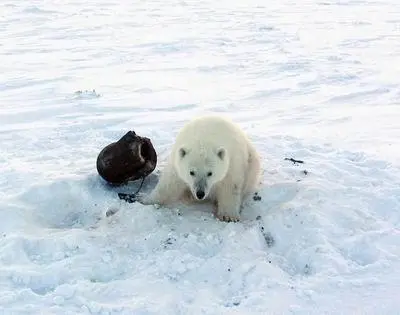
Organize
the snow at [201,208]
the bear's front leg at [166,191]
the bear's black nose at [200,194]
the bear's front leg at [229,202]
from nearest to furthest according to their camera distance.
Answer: the snow at [201,208] → the bear's black nose at [200,194] → the bear's front leg at [229,202] → the bear's front leg at [166,191]

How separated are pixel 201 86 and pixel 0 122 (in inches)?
147

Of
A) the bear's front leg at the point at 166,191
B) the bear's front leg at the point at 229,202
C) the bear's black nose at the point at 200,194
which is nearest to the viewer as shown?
the bear's black nose at the point at 200,194

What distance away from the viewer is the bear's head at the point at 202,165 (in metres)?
5.50

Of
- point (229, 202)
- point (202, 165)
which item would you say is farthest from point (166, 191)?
point (229, 202)

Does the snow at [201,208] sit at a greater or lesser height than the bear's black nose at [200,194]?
lesser

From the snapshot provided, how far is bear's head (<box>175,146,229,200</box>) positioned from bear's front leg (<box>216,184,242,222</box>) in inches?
5.8

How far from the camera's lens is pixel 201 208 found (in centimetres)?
582

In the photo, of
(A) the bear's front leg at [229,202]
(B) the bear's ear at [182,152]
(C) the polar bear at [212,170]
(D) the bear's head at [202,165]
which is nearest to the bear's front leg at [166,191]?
(C) the polar bear at [212,170]

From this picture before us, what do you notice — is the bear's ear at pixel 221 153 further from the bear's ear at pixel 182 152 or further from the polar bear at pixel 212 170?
the bear's ear at pixel 182 152

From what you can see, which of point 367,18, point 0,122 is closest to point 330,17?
point 367,18

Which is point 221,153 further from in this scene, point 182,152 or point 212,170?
point 182,152

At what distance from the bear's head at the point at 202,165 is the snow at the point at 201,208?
0.34m

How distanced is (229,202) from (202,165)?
0.45 meters

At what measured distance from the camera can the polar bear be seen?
5.52 m
